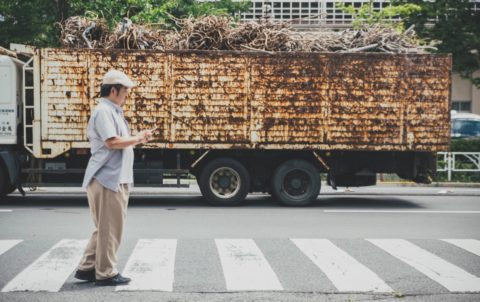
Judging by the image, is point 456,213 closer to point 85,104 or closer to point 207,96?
point 207,96

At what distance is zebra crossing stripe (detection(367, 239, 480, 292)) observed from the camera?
6.66 metres

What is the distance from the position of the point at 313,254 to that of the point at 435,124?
23.0ft

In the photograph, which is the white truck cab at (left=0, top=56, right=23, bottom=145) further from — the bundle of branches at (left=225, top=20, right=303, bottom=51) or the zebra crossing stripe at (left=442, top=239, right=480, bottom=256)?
A: the zebra crossing stripe at (left=442, top=239, right=480, bottom=256)

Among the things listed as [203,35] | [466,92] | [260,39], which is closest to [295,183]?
[260,39]

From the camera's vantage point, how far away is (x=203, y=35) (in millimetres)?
Answer: 14469

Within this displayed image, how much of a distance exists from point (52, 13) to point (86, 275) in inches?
797

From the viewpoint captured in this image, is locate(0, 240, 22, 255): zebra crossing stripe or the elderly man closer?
the elderly man

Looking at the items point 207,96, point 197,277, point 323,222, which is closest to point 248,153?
point 207,96

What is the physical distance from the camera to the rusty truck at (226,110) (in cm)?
1382

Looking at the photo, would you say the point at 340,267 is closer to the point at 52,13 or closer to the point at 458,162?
the point at 458,162

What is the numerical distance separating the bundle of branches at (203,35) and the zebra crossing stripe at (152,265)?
608 cm

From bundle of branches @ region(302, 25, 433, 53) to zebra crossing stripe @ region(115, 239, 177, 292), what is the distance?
22.7ft

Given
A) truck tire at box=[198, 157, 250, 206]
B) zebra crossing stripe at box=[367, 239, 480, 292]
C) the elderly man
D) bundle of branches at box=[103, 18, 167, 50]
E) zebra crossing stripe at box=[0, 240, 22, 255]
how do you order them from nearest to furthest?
the elderly man < zebra crossing stripe at box=[367, 239, 480, 292] < zebra crossing stripe at box=[0, 240, 22, 255] < truck tire at box=[198, 157, 250, 206] < bundle of branches at box=[103, 18, 167, 50]

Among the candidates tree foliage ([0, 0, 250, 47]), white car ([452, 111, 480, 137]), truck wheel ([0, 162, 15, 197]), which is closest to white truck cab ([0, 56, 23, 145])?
truck wheel ([0, 162, 15, 197])
